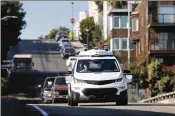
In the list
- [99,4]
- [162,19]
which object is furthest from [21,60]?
[99,4]

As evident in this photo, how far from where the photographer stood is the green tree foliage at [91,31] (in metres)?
108

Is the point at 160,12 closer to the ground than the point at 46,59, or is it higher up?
higher up

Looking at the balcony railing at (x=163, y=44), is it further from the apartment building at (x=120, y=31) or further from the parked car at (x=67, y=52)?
the parked car at (x=67, y=52)

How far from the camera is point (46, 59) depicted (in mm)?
100938

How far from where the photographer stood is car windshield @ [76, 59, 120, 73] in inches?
918

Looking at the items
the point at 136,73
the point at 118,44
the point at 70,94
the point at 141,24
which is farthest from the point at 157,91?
the point at 70,94

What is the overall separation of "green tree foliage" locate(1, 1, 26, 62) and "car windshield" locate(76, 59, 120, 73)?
4620 cm

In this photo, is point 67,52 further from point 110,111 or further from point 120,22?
point 110,111

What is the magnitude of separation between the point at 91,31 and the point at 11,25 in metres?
42.6

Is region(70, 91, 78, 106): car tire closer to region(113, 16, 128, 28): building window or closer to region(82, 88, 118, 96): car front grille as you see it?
region(82, 88, 118, 96): car front grille

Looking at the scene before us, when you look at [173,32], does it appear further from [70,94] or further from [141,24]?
[70,94]

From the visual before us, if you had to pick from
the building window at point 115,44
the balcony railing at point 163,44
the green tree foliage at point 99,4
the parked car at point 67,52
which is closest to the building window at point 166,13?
the balcony railing at point 163,44

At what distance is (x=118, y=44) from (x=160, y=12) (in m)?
16.1

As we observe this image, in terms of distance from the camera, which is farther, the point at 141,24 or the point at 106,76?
the point at 141,24
